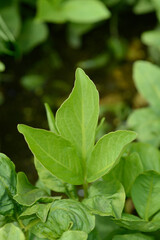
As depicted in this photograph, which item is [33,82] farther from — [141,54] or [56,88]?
[141,54]

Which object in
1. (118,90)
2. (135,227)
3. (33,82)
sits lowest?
(118,90)

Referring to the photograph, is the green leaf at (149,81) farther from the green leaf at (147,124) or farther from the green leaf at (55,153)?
the green leaf at (55,153)

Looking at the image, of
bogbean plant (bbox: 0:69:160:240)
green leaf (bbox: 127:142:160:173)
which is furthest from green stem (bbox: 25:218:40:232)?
green leaf (bbox: 127:142:160:173)

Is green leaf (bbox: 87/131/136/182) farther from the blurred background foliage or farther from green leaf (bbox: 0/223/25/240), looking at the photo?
the blurred background foliage

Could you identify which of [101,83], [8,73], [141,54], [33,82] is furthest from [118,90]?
[8,73]

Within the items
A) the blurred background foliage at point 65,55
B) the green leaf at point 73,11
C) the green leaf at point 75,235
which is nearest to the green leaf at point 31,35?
the blurred background foliage at point 65,55

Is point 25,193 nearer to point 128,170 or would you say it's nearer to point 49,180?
point 49,180

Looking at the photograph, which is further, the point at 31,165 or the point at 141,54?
the point at 141,54

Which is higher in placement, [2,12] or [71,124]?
[71,124]
